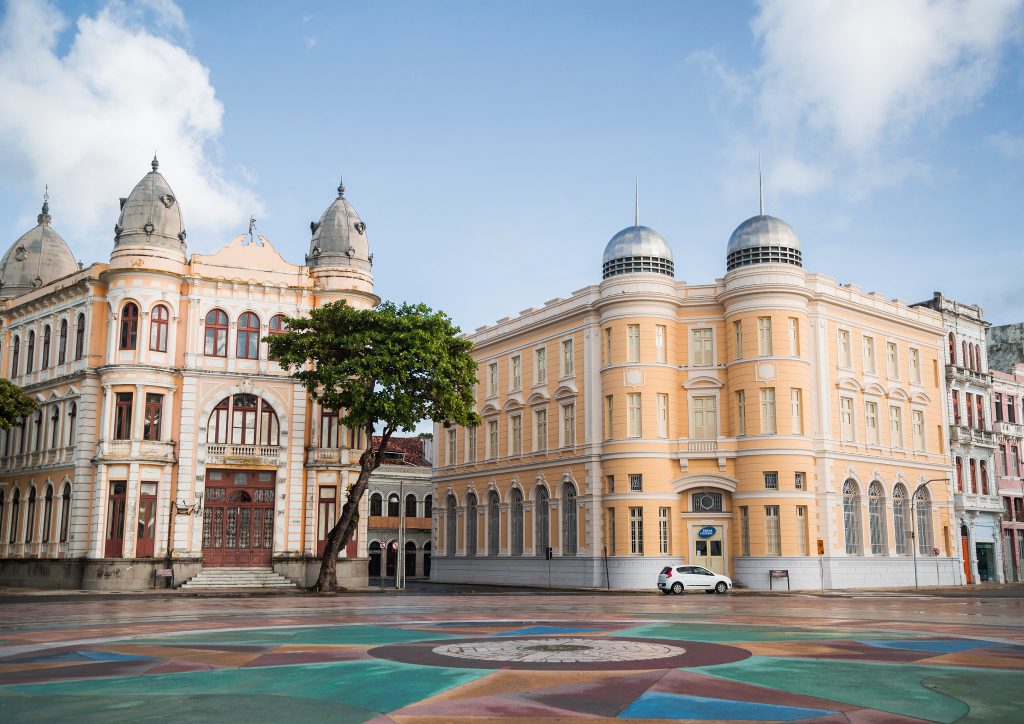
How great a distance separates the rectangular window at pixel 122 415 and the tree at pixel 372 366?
7.56 metres

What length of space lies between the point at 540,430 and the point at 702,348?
449 inches

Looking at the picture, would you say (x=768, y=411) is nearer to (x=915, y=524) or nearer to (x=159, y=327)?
(x=915, y=524)

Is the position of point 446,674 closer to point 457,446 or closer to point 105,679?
point 105,679

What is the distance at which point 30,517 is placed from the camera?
5062cm

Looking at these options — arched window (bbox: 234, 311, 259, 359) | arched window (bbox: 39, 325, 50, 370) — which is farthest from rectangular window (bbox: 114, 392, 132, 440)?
arched window (bbox: 39, 325, 50, 370)

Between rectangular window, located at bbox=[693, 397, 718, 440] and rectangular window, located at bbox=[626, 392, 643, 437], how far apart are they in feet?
10.2

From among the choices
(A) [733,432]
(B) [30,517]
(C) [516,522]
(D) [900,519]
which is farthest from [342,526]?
(D) [900,519]

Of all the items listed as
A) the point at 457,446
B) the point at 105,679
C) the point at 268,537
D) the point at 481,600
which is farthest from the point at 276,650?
the point at 457,446

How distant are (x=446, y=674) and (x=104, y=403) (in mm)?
36564

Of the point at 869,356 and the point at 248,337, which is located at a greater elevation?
the point at 869,356

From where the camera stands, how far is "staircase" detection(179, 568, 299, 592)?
44.5m

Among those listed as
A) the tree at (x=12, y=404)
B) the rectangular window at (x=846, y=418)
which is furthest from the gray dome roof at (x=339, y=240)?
the rectangular window at (x=846, y=418)

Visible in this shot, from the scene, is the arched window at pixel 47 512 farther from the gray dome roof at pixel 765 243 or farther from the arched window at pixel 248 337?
the gray dome roof at pixel 765 243

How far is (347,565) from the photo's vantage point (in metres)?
48.0
